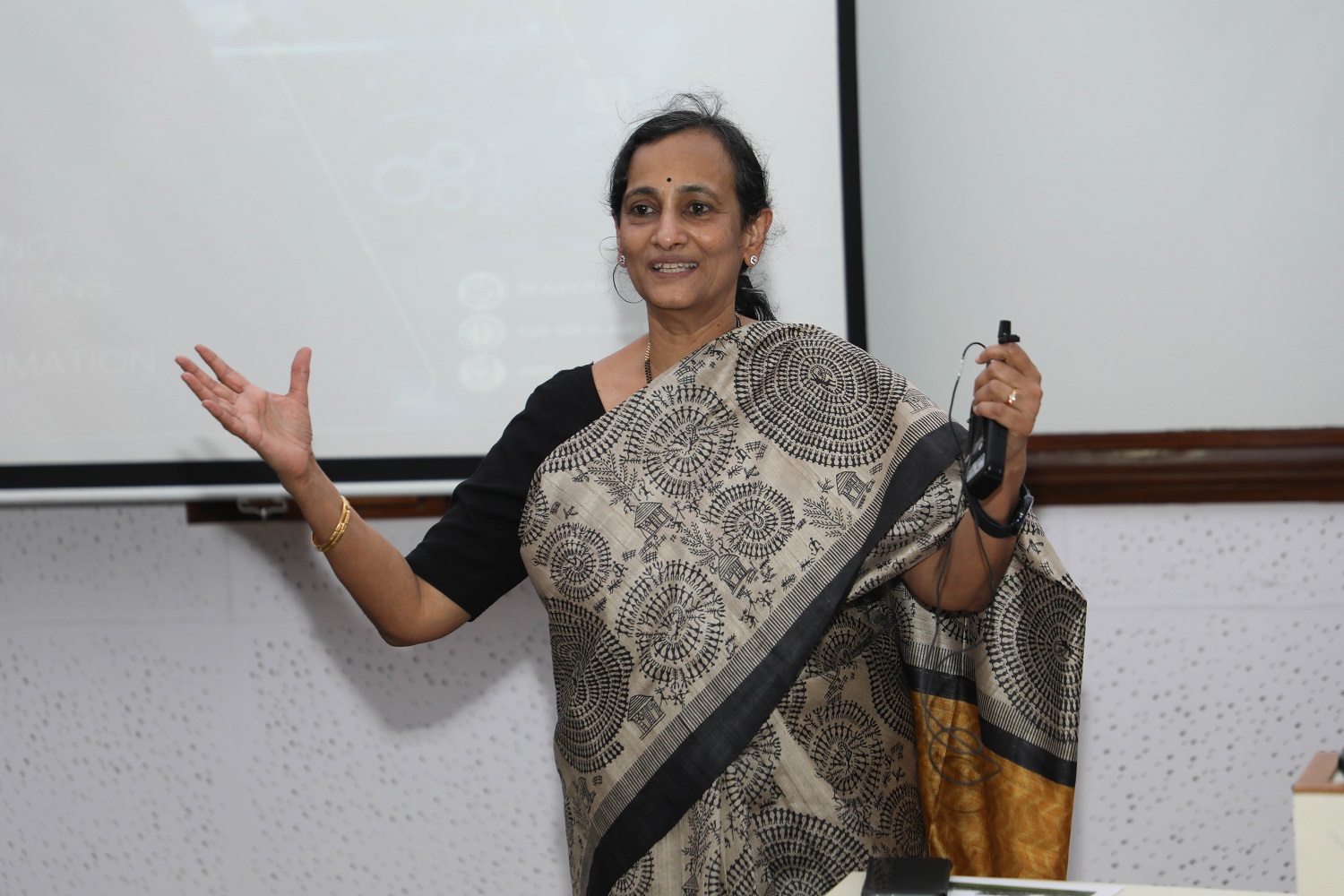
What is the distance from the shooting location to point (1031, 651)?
1381 mm

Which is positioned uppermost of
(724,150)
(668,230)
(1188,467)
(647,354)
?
(724,150)

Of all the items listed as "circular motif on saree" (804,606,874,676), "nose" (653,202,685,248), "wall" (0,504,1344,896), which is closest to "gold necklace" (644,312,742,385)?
"nose" (653,202,685,248)

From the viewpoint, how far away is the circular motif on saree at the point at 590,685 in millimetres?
1310

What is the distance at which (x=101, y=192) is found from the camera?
6.40ft

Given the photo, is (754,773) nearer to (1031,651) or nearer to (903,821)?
(903,821)

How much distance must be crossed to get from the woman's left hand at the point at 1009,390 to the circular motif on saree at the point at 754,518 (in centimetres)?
26

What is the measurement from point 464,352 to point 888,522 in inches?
35.5

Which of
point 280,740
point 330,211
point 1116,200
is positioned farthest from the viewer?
point 280,740

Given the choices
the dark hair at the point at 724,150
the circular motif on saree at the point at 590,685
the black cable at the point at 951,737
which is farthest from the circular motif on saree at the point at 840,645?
the dark hair at the point at 724,150

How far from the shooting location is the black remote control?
1135mm

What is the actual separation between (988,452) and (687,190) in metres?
0.51

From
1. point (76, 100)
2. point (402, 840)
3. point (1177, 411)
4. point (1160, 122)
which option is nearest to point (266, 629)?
point (402, 840)

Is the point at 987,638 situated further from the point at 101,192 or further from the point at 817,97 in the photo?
the point at 101,192

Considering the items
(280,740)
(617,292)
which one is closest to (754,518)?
(617,292)
